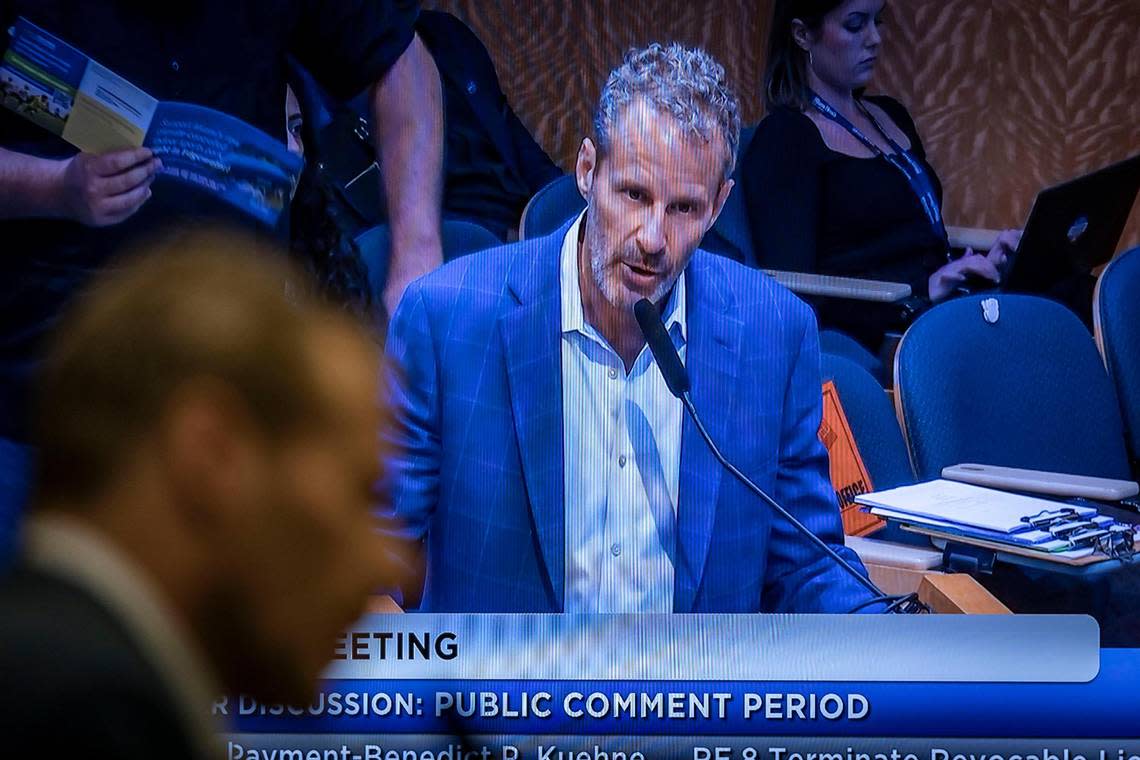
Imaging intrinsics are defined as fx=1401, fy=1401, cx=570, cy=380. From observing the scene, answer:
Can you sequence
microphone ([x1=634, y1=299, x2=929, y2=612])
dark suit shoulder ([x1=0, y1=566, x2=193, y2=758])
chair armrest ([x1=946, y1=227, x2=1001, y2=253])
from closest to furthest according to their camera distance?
dark suit shoulder ([x1=0, y1=566, x2=193, y2=758]), microphone ([x1=634, y1=299, x2=929, y2=612]), chair armrest ([x1=946, y1=227, x2=1001, y2=253])

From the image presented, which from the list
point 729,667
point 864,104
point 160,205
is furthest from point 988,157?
point 160,205

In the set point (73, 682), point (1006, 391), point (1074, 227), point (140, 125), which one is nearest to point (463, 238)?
point (140, 125)

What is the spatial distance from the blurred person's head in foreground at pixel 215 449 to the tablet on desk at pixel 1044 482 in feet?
6.47

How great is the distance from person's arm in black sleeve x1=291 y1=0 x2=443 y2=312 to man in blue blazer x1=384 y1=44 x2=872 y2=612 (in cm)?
29

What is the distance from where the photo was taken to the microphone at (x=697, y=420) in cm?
210

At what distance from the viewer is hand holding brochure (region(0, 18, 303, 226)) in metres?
2.27

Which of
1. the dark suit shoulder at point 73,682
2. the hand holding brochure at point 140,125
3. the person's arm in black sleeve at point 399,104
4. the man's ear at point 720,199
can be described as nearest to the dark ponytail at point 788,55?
the man's ear at point 720,199

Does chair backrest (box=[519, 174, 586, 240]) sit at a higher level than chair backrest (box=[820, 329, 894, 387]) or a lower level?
higher

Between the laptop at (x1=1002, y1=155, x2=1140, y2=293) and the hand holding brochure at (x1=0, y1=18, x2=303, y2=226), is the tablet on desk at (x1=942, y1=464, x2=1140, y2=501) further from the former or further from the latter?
the hand holding brochure at (x1=0, y1=18, x2=303, y2=226)

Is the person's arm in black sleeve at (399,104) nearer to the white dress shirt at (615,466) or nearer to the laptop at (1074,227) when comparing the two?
the white dress shirt at (615,466)

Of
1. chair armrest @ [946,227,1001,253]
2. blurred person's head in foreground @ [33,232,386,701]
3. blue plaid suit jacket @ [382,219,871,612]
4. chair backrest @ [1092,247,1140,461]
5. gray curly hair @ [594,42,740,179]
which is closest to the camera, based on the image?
blurred person's head in foreground @ [33,232,386,701]

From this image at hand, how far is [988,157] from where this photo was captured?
109 inches
